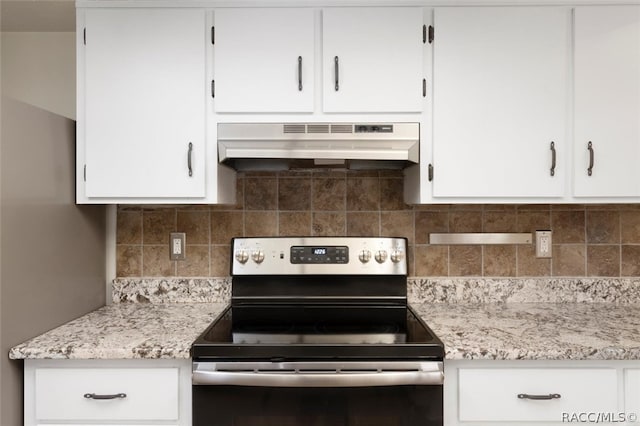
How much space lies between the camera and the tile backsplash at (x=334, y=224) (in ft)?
6.44

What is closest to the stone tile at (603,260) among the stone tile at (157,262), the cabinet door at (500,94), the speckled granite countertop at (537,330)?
the speckled granite countertop at (537,330)

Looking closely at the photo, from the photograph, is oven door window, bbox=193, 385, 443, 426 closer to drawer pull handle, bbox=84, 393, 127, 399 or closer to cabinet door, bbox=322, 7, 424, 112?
drawer pull handle, bbox=84, 393, 127, 399

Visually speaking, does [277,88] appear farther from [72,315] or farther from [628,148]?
[628,148]

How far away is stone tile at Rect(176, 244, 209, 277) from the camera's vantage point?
197cm

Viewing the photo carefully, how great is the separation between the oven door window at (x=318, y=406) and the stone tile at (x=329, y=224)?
808 mm

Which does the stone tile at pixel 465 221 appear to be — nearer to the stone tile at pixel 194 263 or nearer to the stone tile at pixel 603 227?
the stone tile at pixel 603 227

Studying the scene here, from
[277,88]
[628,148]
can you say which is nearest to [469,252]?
[628,148]

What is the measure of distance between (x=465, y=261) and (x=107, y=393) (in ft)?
4.95

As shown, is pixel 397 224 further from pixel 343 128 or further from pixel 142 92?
pixel 142 92

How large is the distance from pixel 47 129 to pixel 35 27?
2.60 feet

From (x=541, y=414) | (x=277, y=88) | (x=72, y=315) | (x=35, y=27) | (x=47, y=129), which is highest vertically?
(x=35, y=27)

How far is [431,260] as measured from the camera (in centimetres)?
197

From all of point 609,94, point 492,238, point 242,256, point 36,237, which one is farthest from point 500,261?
point 36,237

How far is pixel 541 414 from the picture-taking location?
1.33 meters
